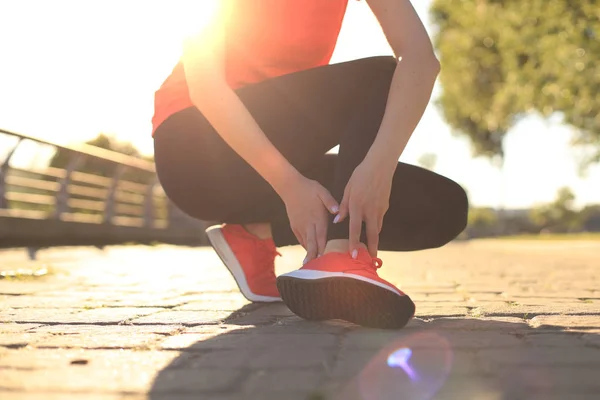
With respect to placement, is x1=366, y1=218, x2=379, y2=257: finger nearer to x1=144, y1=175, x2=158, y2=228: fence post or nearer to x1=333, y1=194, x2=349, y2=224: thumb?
x1=333, y1=194, x2=349, y2=224: thumb

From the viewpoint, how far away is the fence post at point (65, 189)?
9.33m

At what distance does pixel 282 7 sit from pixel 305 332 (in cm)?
111

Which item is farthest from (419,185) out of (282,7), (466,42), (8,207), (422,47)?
(466,42)

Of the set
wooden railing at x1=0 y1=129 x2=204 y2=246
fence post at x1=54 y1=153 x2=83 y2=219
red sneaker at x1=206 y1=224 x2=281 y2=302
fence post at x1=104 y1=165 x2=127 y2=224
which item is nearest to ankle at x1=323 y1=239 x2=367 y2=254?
red sneaker at x1=206 y1=224 x2=281 y2=302

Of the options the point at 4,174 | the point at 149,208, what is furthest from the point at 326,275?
the point at 149,208

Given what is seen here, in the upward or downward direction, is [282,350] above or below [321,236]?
below

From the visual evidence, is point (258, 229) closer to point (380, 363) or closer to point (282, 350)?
point (282, 350)

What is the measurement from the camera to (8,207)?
804 cm

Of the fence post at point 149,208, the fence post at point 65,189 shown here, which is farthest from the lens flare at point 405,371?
the fence post at point 149,208

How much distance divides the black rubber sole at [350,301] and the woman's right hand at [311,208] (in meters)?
0.13

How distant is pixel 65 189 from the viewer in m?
9.45

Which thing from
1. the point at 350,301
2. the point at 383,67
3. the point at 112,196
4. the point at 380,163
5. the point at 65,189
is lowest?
the point at 350,301

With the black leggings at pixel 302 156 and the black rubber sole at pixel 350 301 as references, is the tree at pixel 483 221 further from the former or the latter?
the black rubber sole at pixel 350 301

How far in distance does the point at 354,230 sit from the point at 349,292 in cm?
18
